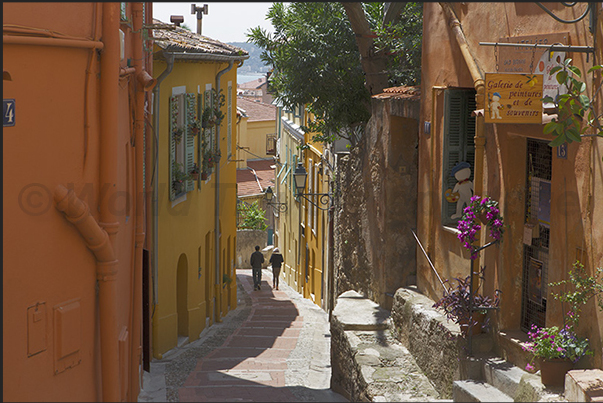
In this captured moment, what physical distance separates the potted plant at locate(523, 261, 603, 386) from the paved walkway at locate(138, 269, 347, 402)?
417 cm

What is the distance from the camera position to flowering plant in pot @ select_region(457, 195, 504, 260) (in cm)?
816

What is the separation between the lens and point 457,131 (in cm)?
991

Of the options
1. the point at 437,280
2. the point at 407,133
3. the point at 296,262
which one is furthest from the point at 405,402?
the point at 296,262

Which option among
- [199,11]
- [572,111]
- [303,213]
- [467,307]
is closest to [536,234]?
[467,307]

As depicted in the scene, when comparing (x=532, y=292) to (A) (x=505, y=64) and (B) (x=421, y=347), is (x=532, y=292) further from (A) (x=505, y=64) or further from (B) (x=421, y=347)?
(A) (x=505, y=64)

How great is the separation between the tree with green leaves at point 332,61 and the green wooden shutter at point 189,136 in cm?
207

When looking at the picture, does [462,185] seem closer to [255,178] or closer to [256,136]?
[255,178]

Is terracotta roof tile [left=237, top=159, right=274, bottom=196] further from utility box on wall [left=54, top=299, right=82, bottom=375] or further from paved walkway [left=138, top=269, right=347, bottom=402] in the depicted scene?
utility box on wall [left=54, top=299, right=82, bottom=375]

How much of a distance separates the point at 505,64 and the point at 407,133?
366 cm

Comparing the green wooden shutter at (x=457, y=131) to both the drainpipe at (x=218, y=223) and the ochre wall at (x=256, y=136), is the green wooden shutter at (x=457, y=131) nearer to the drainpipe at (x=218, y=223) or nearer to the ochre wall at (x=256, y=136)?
the drainpipe at (x=218, y=223)

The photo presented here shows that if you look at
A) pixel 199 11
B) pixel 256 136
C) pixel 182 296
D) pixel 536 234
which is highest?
pixel 199 11

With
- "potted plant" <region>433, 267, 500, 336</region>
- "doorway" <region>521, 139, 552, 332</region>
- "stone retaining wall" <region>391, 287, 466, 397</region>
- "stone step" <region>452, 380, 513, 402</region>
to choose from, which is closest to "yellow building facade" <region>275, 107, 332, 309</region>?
"stone retaining wall" <region>391, 287, 466, 397</region>

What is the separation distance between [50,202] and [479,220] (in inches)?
177

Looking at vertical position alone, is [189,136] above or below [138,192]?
above
